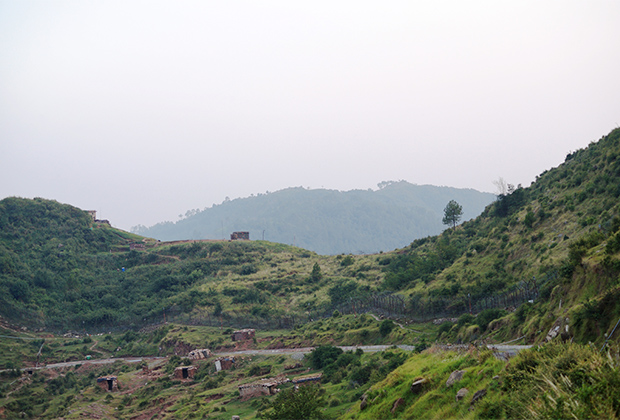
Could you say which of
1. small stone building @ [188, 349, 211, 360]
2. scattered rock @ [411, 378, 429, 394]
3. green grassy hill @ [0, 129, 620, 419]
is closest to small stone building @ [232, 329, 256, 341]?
green grassy hill @ [0, 129, 620, 419]

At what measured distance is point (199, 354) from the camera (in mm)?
59719

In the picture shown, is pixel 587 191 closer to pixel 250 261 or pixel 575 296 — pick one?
pixel 575 296

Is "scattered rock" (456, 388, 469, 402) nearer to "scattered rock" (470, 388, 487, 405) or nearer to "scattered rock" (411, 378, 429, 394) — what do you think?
"scattered rock" (470, 388, 487, 405)

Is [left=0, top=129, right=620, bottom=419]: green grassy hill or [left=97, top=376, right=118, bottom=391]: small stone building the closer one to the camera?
[left=0, top=129, right=620, bottom=419]: green grassy hill

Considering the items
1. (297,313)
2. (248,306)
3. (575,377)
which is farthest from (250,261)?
(575,377)

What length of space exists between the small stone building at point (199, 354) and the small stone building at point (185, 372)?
197 inches

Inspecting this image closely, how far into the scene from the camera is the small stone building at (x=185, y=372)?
53.0m

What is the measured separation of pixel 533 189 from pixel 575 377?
7203cm

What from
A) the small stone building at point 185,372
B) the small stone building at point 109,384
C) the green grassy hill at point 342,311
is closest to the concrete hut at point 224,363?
the green grassy hill at point 342,311

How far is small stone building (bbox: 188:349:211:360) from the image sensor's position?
59.0 metres

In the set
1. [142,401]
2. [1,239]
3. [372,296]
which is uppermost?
[1,239]

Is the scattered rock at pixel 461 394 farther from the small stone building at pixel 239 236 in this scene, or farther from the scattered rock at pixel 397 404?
the small stone building at pixel 239 236

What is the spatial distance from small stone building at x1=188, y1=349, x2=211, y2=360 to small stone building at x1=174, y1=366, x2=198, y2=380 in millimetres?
5015

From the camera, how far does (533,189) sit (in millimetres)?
76500
